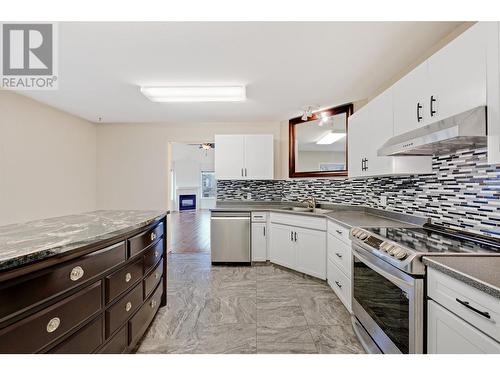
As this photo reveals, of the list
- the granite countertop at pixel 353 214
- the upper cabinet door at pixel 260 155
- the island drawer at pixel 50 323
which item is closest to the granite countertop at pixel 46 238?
the island drawer at pixel 50 323

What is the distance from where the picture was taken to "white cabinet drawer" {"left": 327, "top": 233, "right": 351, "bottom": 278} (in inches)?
92.7

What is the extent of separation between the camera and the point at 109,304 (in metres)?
1.45

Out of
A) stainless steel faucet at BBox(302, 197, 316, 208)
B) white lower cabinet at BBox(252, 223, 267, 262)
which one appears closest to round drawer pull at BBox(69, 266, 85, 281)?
white lower cabinet at BBox(252, 223, 267, 262)

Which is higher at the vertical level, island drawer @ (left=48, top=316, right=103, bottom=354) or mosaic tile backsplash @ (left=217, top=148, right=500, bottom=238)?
mosaic tile backsplash @ (left=217, top=148, right=500, bottom=238)

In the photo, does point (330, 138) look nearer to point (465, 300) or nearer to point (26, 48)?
point (465, 300)

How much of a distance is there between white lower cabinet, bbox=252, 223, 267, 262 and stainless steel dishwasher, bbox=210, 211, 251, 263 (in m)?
0.10

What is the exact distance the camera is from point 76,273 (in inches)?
47.5

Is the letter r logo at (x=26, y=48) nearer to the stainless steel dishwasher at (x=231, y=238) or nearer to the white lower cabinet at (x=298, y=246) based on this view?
the stainless steel dishwasher at (x=231, y=238)

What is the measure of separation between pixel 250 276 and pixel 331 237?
1257 mm

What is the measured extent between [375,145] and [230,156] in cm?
230

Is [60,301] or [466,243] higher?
[466,243]

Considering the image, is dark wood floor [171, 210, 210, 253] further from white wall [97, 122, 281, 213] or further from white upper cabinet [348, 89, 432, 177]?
white upper cabinet [348, 89, 432, 177]

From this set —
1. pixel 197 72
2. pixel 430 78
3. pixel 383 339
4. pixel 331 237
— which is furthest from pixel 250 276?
pixel 430 78

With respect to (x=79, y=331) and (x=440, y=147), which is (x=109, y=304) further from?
(x=440, y=147)
